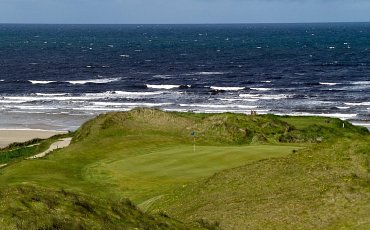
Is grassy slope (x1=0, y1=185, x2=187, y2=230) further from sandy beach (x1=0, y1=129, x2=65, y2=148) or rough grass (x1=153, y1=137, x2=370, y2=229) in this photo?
sandy beach (x1=0, y1=129, x2=65, y2=148)

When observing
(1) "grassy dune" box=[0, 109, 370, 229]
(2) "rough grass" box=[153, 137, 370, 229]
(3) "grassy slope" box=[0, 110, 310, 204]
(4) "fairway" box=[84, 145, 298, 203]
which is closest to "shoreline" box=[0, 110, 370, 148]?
(3) "grassy slope" box=[0, 110, 310, 204]

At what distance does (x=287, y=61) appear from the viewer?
129 metres

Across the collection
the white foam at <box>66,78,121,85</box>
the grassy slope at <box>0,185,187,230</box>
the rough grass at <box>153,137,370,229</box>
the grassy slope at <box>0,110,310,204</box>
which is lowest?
the white foam at <box>66,78,121,85</box>

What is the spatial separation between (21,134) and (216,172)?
3965 centimetres

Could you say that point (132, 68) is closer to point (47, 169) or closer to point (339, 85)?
point (339, 85)

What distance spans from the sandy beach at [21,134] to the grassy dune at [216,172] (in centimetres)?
1574

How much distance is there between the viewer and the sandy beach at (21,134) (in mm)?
56031

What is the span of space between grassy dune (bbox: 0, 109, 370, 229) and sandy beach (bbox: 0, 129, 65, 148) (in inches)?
620

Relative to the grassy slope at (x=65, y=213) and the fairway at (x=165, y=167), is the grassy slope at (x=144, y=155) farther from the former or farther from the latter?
the grassy slope at (x=65, y=213)

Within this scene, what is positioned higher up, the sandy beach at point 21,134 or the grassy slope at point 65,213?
the grassy slope at point 65,213

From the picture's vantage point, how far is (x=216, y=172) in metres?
23.7

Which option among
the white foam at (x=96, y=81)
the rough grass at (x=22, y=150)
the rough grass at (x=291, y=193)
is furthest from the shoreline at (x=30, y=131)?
the rough grass at (x=291, y=193)

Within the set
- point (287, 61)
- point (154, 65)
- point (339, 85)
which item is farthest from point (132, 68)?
point (339, 85)

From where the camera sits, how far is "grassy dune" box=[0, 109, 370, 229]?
17844mm
